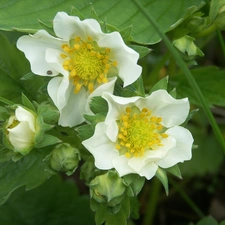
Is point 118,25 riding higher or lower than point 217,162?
higher

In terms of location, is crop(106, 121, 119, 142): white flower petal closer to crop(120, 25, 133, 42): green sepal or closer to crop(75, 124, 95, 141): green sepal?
crop(75, 124, 95, 141): green sepal

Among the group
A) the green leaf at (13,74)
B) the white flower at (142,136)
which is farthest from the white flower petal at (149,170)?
the green leaf at (13,74)

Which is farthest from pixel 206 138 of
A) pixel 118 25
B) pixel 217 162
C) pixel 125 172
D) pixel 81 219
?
pixel 125 172

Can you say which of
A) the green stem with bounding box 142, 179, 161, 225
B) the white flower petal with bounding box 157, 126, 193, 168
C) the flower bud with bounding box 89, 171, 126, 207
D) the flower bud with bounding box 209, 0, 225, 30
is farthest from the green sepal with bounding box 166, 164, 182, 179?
the green stem with bounding box 142, 179, 161, 225

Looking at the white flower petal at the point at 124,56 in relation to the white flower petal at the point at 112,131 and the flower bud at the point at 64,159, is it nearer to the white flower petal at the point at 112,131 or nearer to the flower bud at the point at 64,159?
the white flower petal at the point at 112,131

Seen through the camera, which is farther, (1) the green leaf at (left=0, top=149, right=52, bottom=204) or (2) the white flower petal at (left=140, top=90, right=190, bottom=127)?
(1) the green leaf at (left=0, top=149, right=52, bottom=204)

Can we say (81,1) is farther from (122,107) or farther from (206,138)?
(206,138)

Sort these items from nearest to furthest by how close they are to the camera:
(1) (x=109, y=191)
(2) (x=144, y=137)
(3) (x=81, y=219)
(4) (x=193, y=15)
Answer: (1) (x=109, y=191) < (2) (x=144, y=137) < (4) (x=193, y=15) < (3) (x=81, y=219)

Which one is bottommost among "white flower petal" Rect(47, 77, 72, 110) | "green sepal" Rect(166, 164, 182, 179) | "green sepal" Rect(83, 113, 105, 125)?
"green sepal" Rect(166, 164, 182, 179)
